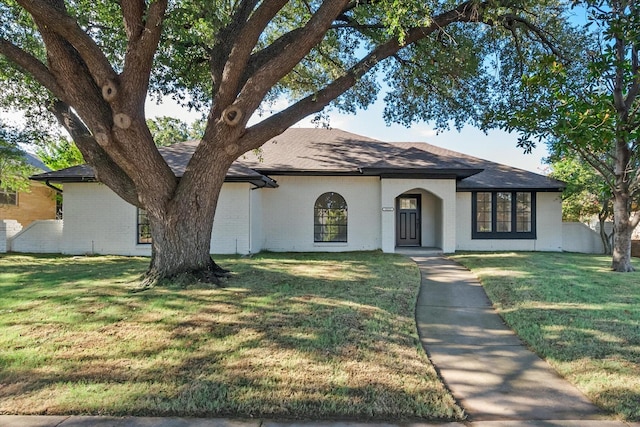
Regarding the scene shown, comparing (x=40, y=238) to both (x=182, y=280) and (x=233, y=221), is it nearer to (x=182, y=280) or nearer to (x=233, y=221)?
(x=233, y=221)

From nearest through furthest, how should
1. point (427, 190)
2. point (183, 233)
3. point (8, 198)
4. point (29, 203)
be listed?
1. point (183, 233)
2. point (427, 190)
3. point (8, 198)
4. point (29, 203)

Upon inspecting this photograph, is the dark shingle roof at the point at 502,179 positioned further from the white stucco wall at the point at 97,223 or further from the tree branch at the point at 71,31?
the white stucco wall at the point at 97,223

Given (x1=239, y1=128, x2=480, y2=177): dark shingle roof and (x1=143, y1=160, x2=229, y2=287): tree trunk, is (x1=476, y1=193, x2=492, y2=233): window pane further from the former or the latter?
(x1=143, y1=160, x2=229, y2=287): tree trunk

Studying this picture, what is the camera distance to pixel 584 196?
17.1 m

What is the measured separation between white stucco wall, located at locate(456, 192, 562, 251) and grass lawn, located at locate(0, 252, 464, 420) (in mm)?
9375

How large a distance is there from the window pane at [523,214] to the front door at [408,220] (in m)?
4.10

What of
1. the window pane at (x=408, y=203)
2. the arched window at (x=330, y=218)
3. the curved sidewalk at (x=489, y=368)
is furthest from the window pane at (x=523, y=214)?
A: the curved sidewalk at (x=489, y=368)

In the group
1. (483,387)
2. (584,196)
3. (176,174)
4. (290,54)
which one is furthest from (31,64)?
(584,196)

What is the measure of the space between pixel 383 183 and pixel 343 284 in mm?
7239

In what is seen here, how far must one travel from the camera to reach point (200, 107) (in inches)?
479

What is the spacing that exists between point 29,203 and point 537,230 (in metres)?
28.8

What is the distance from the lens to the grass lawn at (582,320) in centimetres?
369

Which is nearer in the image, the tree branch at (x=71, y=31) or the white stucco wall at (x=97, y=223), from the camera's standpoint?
the tree branch at (x=71, y=31)

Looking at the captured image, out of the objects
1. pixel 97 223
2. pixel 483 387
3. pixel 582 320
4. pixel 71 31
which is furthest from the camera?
pixel 97 223
